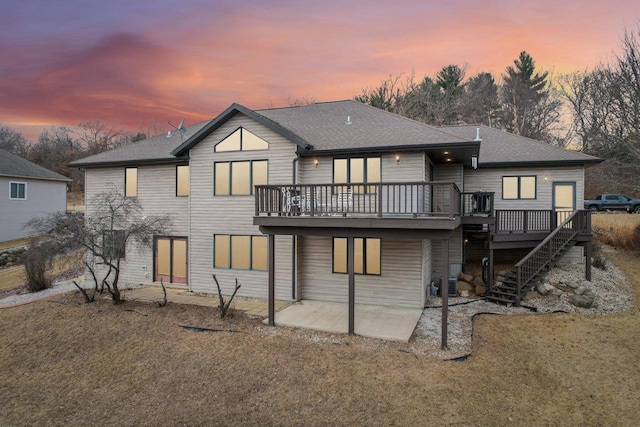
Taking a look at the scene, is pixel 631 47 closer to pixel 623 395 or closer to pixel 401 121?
pixel 401 121

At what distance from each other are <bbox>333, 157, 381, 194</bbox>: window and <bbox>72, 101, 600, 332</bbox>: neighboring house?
34 mm

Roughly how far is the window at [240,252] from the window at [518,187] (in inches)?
398

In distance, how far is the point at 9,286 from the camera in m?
15.5

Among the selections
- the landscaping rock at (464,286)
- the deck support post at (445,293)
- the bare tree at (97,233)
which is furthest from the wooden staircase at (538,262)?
the bare tree at (97,233)

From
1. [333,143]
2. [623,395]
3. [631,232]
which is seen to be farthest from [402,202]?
[631,232]

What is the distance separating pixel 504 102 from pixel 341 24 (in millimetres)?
24359

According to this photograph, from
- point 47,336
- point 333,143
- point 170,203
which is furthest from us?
point 170,203

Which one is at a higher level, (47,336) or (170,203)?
(170,203)

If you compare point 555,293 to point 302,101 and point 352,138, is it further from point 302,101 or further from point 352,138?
point 302,101

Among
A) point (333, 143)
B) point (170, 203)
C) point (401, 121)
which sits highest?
point (401, 121)

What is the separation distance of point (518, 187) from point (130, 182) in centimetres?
1613

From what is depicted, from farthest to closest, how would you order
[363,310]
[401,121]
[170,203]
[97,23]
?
[97,23]
[170,203]
[401,121]
[363,310]

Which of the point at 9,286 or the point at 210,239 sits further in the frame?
the point at 9,286

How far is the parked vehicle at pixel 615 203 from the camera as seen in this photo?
86.7 ft
